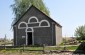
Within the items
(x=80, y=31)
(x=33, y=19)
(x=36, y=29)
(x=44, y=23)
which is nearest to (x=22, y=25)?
(x=33, y=19)

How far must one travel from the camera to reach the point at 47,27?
142 feet

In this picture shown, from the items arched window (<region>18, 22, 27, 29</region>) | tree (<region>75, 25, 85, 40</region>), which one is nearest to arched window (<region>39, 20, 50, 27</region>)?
arched window (<region>18, 22, 27, 29</region>)

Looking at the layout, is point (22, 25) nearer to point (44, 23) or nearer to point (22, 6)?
point (44, 23)

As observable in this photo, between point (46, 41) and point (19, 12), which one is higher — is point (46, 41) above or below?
below

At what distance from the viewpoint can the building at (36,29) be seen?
42.9 meters

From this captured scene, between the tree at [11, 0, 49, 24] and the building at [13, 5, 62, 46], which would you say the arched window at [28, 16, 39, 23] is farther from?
the tree at [11, 0, 49, 24]

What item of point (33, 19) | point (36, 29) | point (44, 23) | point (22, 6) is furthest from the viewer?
point (22, 6)

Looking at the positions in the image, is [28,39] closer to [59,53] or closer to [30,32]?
[30,32]

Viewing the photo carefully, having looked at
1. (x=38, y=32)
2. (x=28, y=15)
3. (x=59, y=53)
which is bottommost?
(x=59, y=53)

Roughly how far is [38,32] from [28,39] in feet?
9.03

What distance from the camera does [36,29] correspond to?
146ft

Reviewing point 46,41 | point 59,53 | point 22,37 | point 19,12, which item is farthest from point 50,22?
point 19,12

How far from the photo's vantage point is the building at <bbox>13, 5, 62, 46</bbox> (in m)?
42.9

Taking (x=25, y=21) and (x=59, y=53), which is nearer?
(x=59, y=53)
